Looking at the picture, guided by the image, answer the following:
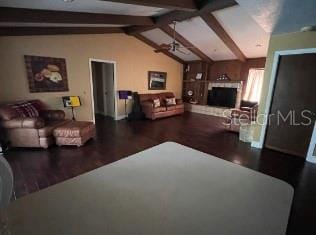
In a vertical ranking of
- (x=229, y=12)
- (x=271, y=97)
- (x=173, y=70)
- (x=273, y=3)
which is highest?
(x=229, y=12)

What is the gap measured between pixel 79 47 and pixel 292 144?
5825mm

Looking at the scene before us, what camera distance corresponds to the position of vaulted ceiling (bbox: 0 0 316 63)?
9.08 ft

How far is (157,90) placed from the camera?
7754 mm

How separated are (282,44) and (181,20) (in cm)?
243

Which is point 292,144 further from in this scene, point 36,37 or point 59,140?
point 36,37

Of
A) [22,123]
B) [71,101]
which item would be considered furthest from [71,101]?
[22,123]

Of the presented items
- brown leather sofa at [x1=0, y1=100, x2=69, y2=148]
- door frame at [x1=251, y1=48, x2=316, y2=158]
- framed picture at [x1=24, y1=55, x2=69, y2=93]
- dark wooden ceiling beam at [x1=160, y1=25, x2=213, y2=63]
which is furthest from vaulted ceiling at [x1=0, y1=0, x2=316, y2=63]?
brown leather sofa at [x1=0, y1=100, x2=69, y2=148]

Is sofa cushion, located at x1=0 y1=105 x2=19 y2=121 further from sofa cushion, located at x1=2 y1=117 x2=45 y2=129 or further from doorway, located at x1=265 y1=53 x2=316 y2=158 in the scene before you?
doorway, located at x1=265 y1=53 x2=316 y2=158

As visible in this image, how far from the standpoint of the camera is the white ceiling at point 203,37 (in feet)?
16.6

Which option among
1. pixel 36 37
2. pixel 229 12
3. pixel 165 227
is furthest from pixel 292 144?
pixel 36 37

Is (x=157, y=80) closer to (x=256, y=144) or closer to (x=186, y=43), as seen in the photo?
(x=186, y=43)

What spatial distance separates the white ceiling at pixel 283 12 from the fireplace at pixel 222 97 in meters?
4.13

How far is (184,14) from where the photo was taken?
14.3 feet

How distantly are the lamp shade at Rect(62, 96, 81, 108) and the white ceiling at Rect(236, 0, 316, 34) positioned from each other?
14.5ft
